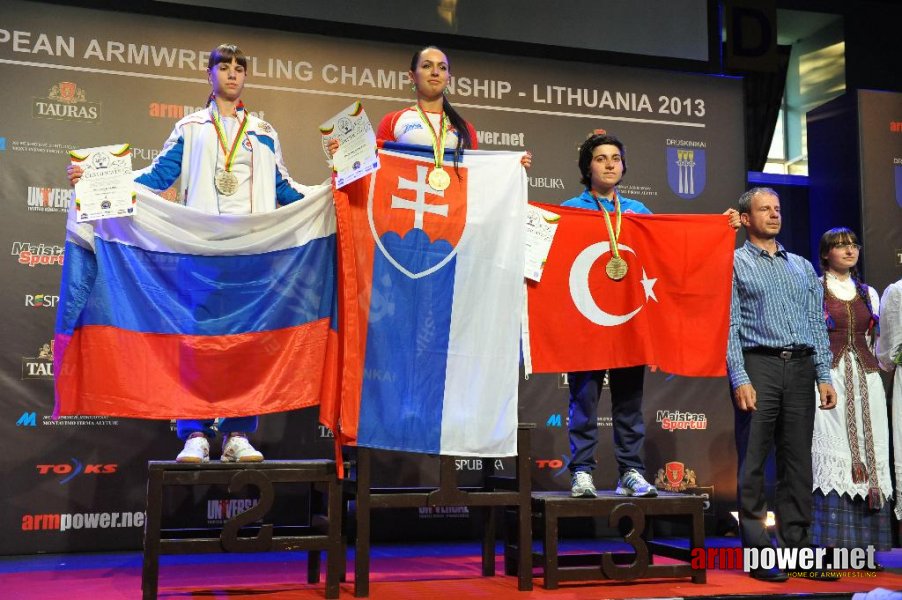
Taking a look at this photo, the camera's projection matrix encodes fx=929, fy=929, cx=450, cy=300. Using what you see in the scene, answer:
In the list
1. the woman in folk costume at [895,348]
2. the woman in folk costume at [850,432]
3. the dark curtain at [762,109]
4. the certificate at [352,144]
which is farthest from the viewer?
the dark curtain at [762,109]

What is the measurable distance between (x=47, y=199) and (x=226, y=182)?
5.18 ft

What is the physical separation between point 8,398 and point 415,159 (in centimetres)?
254

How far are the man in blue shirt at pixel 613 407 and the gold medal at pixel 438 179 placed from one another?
66 cm

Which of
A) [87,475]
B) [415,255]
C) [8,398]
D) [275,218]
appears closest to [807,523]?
[415,255]

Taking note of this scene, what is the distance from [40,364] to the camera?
4805 millimetres

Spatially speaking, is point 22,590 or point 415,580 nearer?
point 22,590

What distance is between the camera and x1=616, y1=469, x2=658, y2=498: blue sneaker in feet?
12.7

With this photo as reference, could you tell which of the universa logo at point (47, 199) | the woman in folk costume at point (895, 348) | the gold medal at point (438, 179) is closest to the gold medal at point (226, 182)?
the gold medal at point (438, 179)

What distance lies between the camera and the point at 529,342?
3.96 meters

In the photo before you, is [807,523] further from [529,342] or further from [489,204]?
[489,204]

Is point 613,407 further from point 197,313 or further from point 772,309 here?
point 197,313

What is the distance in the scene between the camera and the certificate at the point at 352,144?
3521mm

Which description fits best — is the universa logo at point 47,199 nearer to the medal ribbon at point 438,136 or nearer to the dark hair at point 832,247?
the medal ribbon at point 438,136

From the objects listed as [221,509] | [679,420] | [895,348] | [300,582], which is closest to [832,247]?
[895,348]
